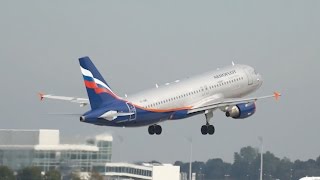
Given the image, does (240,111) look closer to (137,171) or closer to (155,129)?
(155,129)

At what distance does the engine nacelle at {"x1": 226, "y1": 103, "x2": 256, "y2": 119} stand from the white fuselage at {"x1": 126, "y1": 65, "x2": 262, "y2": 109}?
1.53 m

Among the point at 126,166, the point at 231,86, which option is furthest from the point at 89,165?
the point at 231,86

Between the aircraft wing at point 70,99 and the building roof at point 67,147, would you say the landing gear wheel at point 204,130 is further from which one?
the building roof at point 67,147

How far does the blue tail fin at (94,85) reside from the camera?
126 m

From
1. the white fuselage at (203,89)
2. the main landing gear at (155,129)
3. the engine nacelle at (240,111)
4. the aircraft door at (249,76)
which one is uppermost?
the aircraft door at (249,76)

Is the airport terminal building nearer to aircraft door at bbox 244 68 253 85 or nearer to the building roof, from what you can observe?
the building roof

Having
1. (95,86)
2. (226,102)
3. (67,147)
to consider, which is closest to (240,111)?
(226,102)

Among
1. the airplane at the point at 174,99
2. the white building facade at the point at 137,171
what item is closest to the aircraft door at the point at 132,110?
the airplane at the point at 174,99

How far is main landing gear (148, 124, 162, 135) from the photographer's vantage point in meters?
138

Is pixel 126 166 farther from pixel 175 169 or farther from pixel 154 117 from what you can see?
pixel 175 169

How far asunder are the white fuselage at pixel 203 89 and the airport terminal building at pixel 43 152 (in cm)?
814

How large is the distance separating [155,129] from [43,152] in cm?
2065

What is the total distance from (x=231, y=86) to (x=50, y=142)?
25377 millimetres

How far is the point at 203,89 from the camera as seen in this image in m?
137
